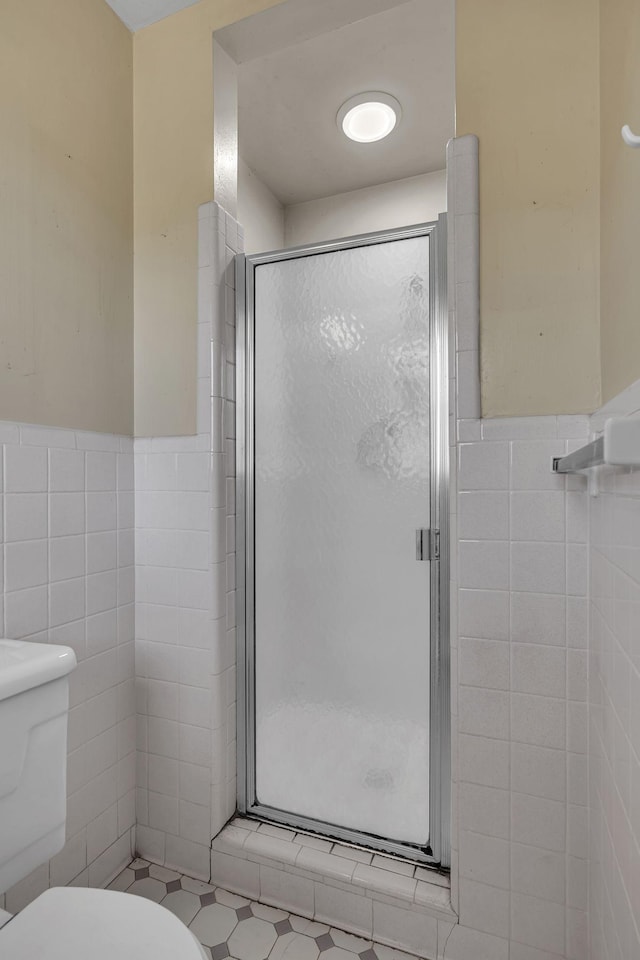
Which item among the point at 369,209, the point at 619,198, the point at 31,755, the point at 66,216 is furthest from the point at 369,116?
the point at 31,755

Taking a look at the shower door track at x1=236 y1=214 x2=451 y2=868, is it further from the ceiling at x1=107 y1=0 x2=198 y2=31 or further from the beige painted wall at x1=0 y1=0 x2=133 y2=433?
the ceiling at x1=107 y1=0 x2=198 y2=31

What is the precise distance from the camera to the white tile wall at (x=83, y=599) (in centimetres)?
120

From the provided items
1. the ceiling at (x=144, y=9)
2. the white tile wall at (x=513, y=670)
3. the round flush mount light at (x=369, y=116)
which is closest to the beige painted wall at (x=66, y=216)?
the ceiling at (x=144, y=9)

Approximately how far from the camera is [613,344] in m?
1.00

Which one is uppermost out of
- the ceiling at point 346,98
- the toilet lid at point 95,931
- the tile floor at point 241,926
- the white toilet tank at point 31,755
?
the ceiling at point 346,98

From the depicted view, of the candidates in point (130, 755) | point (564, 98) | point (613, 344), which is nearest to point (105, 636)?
point (130, 755)

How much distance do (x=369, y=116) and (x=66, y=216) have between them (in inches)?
50.0

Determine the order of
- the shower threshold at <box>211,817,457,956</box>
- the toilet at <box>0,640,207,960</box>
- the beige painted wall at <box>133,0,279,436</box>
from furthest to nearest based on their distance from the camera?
1. the beige painted wall at <box>133,0,279,436</box>
2. the shower threshold at <box>211,817,457,956</box>
3. the toilet at <box>0,640,207,960</box>

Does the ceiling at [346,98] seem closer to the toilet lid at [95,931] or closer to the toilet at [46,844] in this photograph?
the toilet at [46,844]

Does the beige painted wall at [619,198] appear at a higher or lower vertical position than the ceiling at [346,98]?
lower

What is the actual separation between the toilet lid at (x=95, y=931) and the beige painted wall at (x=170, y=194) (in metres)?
1.03

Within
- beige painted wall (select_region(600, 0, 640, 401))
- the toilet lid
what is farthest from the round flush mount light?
the toilet lid

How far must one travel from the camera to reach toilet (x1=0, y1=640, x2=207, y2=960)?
2.65 ft

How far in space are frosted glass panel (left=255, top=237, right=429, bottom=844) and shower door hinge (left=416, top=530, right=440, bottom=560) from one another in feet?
0.06
